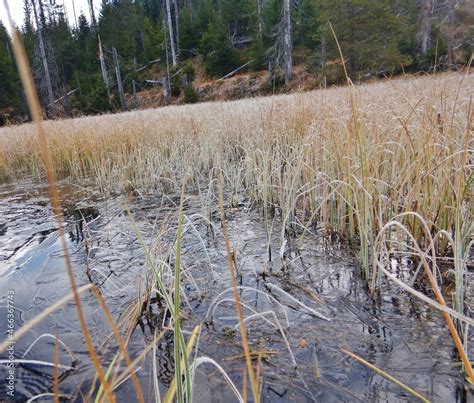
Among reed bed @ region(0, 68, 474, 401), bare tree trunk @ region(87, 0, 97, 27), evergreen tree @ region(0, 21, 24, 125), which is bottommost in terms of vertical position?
reed bed @ region(0, 68, 474, 401)

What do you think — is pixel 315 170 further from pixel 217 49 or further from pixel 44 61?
pixel 217 49

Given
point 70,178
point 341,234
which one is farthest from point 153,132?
point 341,234

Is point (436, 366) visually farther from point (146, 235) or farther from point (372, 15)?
point (372, 15)

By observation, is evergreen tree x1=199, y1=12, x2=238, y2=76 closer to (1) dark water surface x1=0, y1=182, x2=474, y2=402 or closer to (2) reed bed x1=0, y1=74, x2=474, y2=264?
(2) reed bed x1=0, y1=74, x2=474, y2=264

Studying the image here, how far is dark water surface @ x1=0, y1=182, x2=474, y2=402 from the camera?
1.25 metres

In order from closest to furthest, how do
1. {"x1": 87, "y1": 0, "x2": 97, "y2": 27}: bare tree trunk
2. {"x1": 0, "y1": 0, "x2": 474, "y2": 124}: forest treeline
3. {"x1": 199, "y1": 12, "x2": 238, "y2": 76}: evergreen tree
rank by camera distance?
{"x1": 0, "y1": 0, "x2": 474, "y2": 124}: forest treeline < {"x1": 199, "y1": 12, "x2": 238, "y2": 76}: evergreen tree < {"x1": 87, "y1": 0, "x2": 97, "y2": 27}: bare tree trunk

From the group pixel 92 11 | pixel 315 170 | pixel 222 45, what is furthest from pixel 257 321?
pixel 92 11

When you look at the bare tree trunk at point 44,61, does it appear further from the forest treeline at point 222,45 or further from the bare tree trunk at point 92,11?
the bare tree trunk at point 92,11

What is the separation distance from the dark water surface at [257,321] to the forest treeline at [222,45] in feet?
55.9

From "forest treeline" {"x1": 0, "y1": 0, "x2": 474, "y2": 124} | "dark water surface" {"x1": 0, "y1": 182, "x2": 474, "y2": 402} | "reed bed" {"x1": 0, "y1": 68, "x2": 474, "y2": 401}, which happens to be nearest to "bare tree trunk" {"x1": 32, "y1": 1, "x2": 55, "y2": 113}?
"forest treeline" {"x1": 0, "y1": 0, "x2": 474, "y2": 124}

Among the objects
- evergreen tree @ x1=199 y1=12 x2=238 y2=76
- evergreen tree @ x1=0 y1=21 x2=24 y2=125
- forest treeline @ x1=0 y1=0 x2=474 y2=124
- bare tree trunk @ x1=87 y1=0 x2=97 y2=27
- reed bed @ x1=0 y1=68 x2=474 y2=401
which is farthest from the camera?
bare tree trunk @ x1=87 y1=0 x2=97 y2=27

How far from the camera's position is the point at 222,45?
91.8ft

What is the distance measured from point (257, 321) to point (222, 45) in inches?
1169

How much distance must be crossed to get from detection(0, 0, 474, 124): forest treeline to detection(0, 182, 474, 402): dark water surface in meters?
17.0
